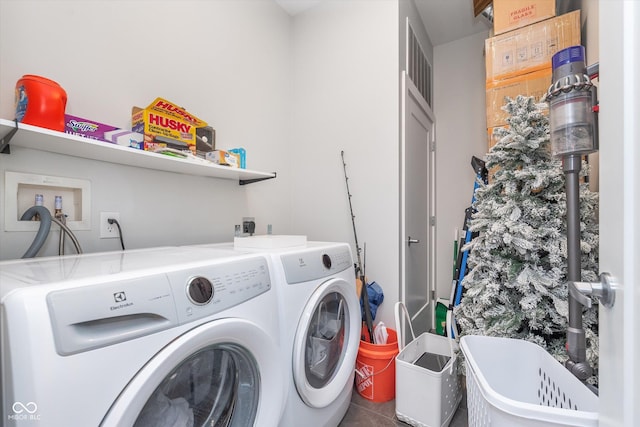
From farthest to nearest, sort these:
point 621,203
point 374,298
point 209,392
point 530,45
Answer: point 374,298 < point 530,45 < point 209,392 < point 621,203

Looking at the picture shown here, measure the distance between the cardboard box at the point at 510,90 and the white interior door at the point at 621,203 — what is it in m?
1.11

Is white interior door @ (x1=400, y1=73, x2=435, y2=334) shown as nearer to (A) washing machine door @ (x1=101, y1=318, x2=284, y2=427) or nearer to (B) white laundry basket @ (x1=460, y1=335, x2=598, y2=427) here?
(B) white laundry basket @ (x1=460, y1=335, x2=598, y2=427)

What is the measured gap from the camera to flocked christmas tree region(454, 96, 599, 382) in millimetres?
1131

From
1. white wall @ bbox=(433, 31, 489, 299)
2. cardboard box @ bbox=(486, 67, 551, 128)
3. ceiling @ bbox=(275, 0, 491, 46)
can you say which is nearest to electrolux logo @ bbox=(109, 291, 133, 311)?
cardboard box @ bbox=(486, 67, 551, 128)

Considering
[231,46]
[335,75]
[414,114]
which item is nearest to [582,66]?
[414,114]

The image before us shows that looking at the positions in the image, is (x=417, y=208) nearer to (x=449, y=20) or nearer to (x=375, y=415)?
(x=375, y=415)

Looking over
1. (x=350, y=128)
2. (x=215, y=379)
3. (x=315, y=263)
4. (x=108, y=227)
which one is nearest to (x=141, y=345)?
(x=215, y=379)

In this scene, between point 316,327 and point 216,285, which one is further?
point 316,327

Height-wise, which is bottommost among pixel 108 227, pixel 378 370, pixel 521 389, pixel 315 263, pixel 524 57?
pixel 378 370

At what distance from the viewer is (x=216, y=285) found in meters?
0.78

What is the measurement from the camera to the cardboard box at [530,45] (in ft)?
4.42

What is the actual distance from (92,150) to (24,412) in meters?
0.95

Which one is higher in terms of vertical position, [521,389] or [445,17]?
[445,17]

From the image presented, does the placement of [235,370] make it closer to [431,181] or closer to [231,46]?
[231,46]
